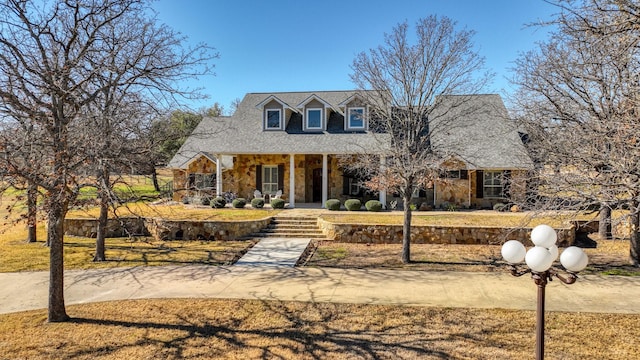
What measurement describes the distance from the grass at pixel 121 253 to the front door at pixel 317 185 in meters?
9.25

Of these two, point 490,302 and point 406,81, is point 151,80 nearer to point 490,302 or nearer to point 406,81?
point 406,81

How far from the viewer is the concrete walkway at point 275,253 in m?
12.0

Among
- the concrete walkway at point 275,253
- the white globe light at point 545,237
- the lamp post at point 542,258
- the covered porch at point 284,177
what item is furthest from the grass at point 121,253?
the white globe light at point 545,237

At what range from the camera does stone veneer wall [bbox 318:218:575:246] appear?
14227 mm

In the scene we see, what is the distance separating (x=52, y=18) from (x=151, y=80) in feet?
7.10

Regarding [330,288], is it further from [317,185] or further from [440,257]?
[317,185]

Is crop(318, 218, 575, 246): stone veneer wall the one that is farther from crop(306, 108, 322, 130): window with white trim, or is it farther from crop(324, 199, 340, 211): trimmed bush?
crop(306, 108, 322, 130): window with white trim

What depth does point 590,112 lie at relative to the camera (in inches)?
393

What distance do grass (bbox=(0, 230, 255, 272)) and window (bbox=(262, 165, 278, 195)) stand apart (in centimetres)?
839

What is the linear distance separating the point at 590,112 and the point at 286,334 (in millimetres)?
9414

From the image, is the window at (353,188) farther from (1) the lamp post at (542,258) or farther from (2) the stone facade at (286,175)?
(1) the lamp post at (542,258)

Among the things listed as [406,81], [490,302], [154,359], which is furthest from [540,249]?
[406,81]

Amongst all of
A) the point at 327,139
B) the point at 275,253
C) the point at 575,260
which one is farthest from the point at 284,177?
the point at 575,260

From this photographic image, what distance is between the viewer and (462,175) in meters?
21.2
